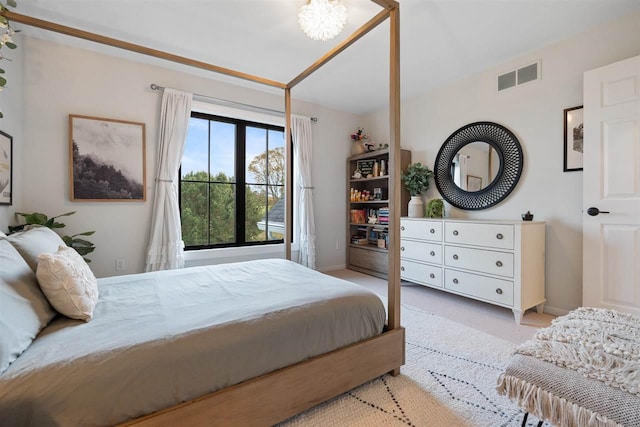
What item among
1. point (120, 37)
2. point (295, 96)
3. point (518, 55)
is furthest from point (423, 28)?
point (120, 37)

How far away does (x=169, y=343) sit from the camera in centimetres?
102

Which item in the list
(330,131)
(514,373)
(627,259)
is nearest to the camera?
(514,373)

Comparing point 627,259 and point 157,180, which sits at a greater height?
point 157,180

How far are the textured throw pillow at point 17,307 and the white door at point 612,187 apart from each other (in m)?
3.51

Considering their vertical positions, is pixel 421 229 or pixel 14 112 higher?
pixel 14 112

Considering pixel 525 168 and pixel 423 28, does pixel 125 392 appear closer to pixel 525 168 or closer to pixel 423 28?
pixel 423 28

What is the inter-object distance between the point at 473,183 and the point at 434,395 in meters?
2.42

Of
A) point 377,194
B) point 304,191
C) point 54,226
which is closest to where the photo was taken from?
point 54,226

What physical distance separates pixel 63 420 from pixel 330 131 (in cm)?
411

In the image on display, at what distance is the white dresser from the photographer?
2.42 metres

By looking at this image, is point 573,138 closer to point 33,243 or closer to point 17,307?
point 17,307

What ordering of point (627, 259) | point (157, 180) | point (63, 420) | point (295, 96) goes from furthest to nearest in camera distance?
point (295, 96)
point (157, 180)
point (627, 259)
point (63, 420)

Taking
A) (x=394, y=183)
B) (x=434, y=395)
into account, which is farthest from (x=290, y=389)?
(x=394, y=183)

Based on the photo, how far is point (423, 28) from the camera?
2.37 meters
